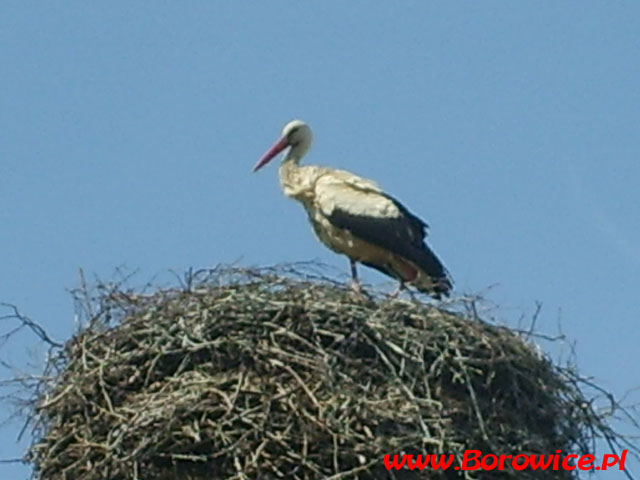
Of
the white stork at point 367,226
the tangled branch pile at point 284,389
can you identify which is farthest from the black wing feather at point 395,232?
the tangled branch pile at point 284,389

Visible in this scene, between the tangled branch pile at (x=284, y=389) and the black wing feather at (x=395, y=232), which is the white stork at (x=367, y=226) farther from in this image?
the tangled branch pile at (x=284, y=389)

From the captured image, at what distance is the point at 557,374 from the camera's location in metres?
8.48

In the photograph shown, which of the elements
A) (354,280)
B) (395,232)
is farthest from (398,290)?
(395,232)

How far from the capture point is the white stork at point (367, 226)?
9.99 m

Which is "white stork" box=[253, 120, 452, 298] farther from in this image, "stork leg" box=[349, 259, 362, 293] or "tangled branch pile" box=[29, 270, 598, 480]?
"tangled branch pile" box=[29, 270, 598, 480]

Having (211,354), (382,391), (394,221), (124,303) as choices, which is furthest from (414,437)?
(394,221)

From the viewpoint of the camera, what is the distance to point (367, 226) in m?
10.0

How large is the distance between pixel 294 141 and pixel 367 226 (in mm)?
849

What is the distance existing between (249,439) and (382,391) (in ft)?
1.79

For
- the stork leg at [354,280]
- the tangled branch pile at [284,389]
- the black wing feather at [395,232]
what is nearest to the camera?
the tangled branch pile at [284,389]

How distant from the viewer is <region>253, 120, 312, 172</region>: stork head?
10.7 metres

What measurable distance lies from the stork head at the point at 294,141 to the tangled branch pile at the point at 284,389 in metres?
2.24

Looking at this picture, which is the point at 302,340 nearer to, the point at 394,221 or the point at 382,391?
the point at 382,391

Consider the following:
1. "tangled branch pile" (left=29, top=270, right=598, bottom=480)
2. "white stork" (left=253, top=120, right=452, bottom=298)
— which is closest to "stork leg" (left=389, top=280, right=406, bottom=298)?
"white stork" (left=253, top=120, right=452, bottom=298)
